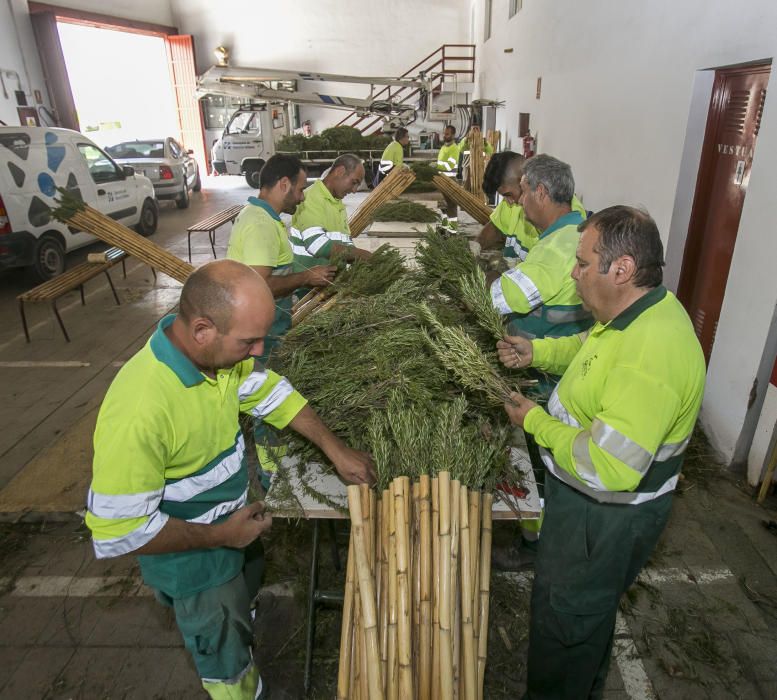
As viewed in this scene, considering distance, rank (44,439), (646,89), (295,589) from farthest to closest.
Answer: (646,89) → (44,439) → (295,589)

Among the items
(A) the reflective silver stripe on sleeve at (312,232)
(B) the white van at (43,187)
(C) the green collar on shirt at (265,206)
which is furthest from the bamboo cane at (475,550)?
(B) the white van at (43,187)

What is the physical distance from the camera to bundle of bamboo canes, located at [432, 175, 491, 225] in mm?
6023

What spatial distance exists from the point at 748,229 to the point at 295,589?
350 centimetres

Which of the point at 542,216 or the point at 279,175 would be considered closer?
the point at 542,216

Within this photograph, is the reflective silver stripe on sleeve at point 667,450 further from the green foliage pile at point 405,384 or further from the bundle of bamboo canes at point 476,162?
the bundle of bamboo canes at point 476,162

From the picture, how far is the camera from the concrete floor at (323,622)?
99.1 inches

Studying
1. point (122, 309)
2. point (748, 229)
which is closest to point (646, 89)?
point (748, 229)

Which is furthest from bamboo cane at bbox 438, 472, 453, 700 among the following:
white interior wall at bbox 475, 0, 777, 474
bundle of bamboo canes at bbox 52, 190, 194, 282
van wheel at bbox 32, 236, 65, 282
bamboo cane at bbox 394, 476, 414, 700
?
van wheel at bbox 32, 236, 65, 282

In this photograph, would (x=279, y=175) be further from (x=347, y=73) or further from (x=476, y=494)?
(x=347, y=73)

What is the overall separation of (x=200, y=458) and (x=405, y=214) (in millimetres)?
5288

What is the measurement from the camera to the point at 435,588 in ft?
6.01

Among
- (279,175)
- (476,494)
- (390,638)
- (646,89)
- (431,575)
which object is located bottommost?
(390,638)

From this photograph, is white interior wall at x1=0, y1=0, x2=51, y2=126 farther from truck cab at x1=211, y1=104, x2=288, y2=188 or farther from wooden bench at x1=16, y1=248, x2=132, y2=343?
wooden bench at x1=16, y1=248, x2=132, y2=343

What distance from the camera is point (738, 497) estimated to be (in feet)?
11.8
